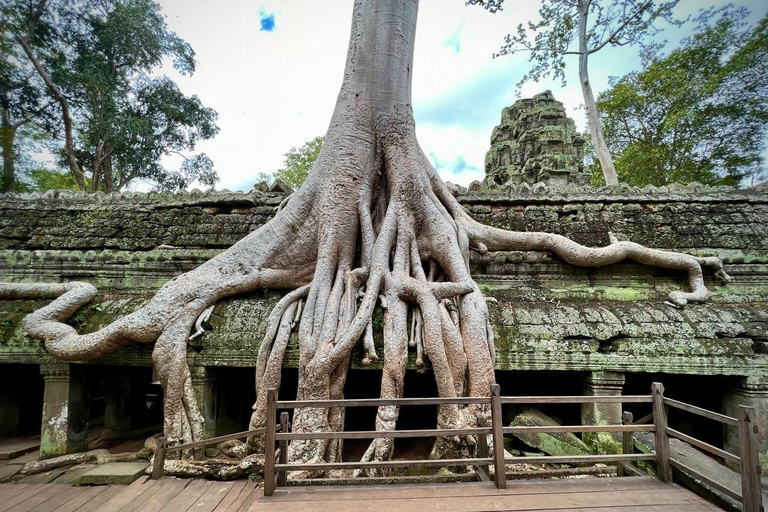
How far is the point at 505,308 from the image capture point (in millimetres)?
3369

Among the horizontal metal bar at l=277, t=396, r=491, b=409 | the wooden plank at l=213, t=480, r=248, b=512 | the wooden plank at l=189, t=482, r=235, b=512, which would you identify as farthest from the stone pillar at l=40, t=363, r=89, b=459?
the horizontal metal bar at l=277, t=396, r=491, b=409

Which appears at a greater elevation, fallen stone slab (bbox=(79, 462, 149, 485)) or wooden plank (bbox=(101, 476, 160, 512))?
wooden plank (bbox=(101, 476, 160, 512))

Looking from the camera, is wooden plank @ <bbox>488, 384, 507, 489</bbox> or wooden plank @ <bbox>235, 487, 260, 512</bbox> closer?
wooden plank @ <bbox>488, 384, 507, 489</bbox>

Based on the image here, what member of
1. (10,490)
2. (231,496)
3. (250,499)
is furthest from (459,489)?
(10,490)

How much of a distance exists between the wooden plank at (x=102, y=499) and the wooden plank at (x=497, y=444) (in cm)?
262

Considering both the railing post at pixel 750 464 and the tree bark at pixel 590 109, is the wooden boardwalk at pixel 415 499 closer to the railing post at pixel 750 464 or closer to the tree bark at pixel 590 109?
the railing post at pixel 750 464

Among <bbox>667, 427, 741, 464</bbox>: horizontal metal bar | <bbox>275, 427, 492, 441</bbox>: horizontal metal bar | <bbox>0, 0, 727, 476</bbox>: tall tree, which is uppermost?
<bbox>0, 0, 727, 476</bbox>: tall tree

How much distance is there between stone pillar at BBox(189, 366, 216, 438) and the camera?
10.3 feet

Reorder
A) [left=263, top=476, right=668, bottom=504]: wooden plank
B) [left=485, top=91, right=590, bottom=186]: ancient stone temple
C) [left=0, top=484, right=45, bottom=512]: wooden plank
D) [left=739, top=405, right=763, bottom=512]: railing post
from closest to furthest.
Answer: [left=739, top=405, right=763, bottom=512]: railing post < [left=263, top=476, right=668, bottom=504]: wooden plank < [left=0, top=484, right=45, bottom=512]: wooden plank < [left=485, top=91, right=590, bottom=186]: ancient stone temple

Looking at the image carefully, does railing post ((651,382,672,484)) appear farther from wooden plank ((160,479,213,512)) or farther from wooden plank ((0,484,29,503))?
wooden plank ((0,484,29,503))

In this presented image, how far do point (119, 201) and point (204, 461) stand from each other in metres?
3.96

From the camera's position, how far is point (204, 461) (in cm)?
281

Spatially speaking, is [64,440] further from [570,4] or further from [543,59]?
[570,4]

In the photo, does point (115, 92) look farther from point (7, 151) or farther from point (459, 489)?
point (459, 489)
